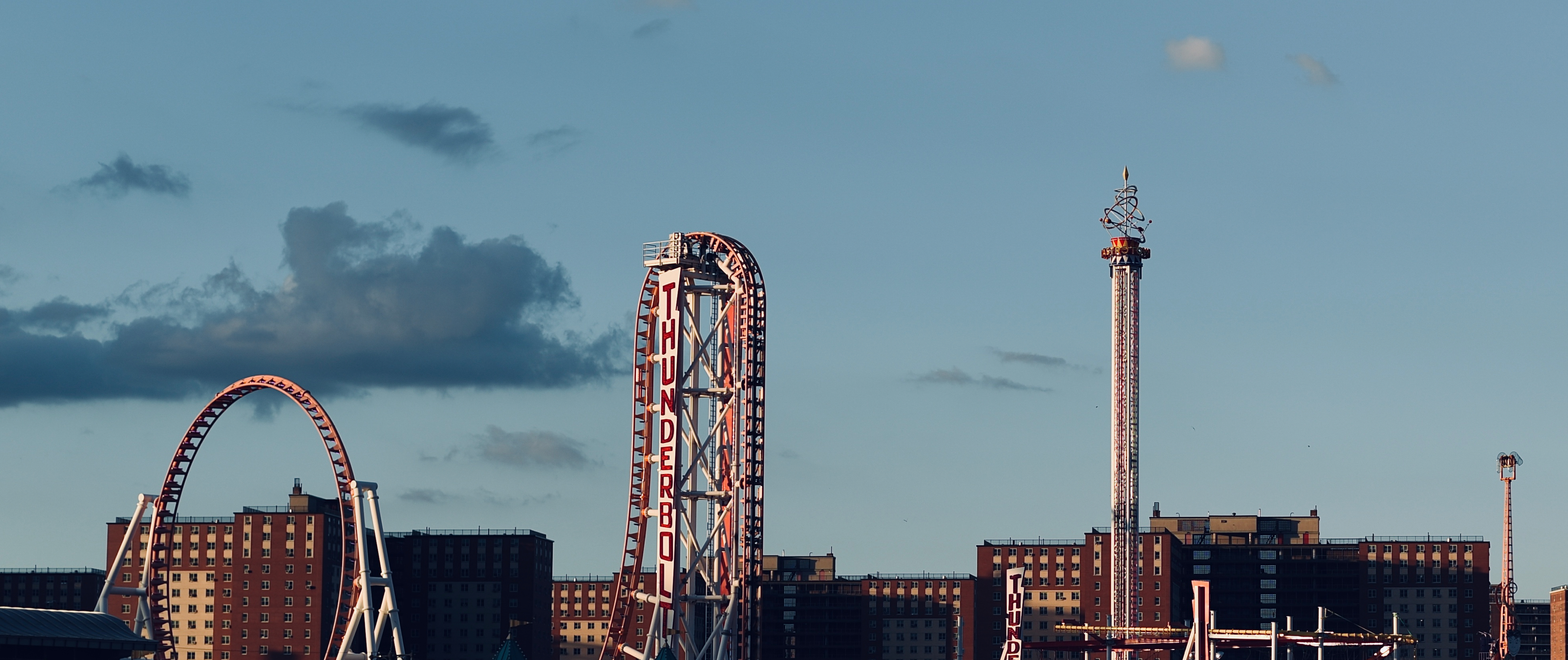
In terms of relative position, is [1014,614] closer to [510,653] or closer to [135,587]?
[510,653]

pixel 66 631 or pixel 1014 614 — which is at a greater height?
pixel 1014 614


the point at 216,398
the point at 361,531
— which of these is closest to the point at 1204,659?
the point at 361,531

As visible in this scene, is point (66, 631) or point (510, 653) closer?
point (510, 653)

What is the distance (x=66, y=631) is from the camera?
141 metres

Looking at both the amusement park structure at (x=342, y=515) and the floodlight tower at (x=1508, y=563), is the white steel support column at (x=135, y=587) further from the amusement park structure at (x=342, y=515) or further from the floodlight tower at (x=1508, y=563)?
the floodlight tower at (x=1508, y=563)

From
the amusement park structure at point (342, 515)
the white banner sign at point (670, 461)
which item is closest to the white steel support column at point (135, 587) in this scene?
the amusement park structure at point (342, 515)

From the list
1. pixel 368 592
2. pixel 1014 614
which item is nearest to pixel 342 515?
pixel 368 592

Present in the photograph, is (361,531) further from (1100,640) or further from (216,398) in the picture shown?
(1100,640)

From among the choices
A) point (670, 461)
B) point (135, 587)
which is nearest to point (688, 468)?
point (670, 461)

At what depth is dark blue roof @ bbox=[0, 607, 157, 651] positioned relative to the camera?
138 metres

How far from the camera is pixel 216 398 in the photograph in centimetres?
12750

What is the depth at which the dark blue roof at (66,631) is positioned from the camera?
138 meters

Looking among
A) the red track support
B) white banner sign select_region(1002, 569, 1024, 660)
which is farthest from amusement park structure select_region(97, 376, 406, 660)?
white banner sign select_region(1002, 569, 1024, 660)

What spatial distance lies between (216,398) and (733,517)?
31.5 metres
